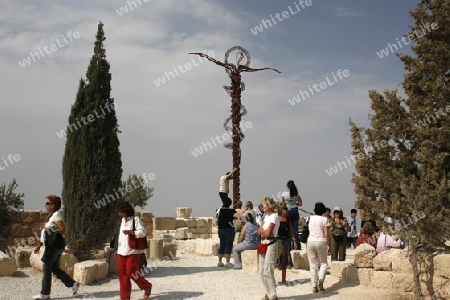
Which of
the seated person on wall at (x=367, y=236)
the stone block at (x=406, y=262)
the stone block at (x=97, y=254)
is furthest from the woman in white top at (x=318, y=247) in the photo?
the stone block at (x=97, y=254)

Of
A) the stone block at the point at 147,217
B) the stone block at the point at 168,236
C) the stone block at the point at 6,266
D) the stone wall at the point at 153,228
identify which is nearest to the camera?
the stone block at the point at 6,266

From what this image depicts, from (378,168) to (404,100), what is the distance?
156 centimetres

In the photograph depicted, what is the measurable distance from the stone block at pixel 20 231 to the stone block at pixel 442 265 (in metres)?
12.6

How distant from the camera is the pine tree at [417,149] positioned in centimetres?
838

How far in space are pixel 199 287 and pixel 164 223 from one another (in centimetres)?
1072

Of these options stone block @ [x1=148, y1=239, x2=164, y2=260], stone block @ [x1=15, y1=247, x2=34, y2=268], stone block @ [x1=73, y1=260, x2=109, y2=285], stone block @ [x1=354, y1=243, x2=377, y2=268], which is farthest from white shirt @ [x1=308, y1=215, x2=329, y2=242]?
stone block @ [x1=15, y1=247, x2=34, y2=268]

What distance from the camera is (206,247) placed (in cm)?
1432

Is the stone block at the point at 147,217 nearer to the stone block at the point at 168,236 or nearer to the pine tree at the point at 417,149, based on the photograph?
the stone block at the point at 168,236

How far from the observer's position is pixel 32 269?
10.2m

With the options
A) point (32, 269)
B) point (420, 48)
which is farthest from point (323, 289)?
point (32, 269)

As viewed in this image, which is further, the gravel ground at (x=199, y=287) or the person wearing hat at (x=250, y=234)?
the person wearing hat at (x=250, y=234)

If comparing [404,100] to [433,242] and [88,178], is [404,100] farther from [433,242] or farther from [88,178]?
[88,178]

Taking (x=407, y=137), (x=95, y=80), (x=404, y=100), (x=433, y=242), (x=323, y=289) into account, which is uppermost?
(x=95, y=80)

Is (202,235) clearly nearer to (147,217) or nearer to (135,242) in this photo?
(147,217)
